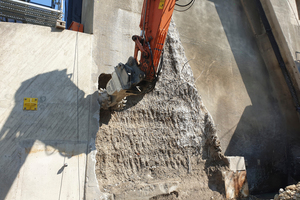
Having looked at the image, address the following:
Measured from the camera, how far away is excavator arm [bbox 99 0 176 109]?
402cm

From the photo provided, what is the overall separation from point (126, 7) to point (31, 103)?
3679 mm

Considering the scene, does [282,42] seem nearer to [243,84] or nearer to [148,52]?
[243,84]

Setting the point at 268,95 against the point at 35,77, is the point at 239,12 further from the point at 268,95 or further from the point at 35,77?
the point at 35,77

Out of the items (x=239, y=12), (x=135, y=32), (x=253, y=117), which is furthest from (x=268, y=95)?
(x=135, y=32)

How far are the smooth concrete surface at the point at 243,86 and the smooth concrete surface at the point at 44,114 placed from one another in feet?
13.6

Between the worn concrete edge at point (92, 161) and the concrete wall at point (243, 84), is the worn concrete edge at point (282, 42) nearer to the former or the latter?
the concrete wall at point (243, 84)

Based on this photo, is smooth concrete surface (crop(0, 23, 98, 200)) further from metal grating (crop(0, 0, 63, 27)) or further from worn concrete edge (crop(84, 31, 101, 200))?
metal grating (crop(0, 0, 63, 27))

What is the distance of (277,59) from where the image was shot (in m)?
9.40

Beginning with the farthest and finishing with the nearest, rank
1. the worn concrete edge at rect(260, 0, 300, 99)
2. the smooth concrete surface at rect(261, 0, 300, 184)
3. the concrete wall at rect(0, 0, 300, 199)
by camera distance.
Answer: the worn concrete edge at rect(260, 0, 300, 99) → the smooth concrete surface at rect(261, 0, 300, 184) → the concrete wall at rect(0, 0, 300, 199)

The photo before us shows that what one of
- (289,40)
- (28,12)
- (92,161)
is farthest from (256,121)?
(28,12)

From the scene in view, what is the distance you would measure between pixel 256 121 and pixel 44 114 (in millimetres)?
7383

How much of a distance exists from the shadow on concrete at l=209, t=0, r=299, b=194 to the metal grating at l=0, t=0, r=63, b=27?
5.83 meters

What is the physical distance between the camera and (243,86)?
8797mm

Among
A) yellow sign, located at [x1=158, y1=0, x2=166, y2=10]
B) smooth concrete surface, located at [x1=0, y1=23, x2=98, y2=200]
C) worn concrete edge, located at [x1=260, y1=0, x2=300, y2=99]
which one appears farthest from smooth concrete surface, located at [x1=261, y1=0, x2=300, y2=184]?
smooth concrete surface, located at [x1=0, y1=23, x2=98, y2=200]
